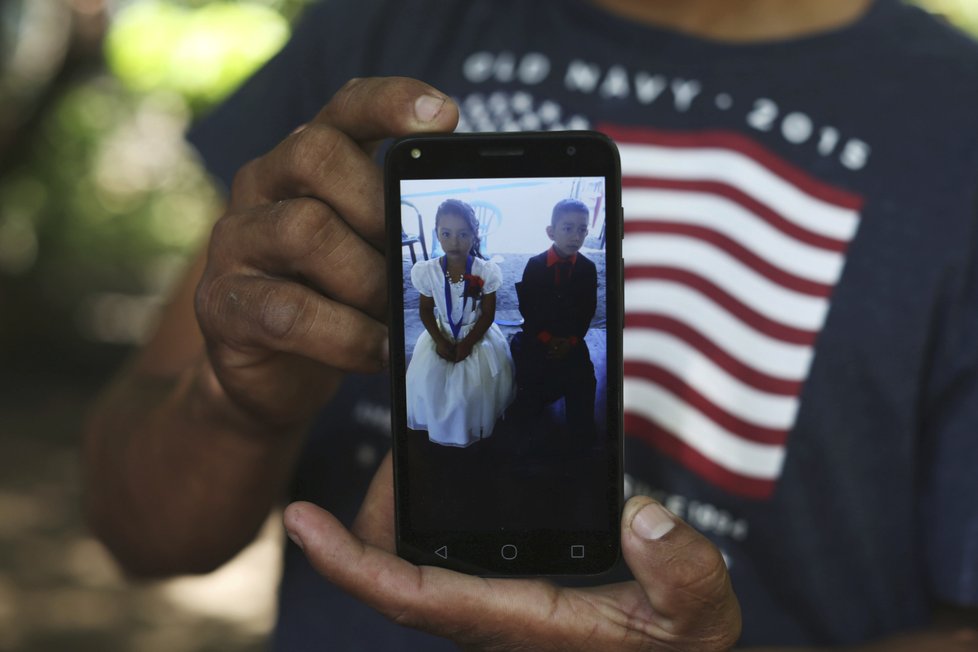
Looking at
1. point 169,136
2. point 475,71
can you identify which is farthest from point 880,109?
point 169,136

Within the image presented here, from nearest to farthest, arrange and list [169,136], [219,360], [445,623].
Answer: [445,623] < [219,360] < [169,136]

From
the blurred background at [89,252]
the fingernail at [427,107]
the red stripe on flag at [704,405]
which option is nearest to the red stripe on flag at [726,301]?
the red stripe on flag at [704,405]

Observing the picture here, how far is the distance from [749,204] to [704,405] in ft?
0.83

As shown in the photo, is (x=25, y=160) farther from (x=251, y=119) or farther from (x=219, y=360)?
(x=219, y=360)

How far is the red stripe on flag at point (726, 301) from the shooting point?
1.31 meters

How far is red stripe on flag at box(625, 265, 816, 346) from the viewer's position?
1307 millimetres

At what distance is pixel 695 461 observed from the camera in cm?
134

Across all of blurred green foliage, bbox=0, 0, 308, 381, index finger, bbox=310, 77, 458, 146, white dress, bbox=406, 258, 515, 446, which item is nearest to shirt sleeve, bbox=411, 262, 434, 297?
white dress, bbox=406, 258, 515, 446

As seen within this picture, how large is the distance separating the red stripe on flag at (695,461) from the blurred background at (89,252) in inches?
107

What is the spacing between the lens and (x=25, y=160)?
5.84 meters

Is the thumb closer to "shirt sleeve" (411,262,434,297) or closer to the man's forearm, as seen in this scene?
"shirt sleeve" (411,262,434,297)

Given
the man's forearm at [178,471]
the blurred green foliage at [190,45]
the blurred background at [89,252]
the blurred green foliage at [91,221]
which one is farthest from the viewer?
the blurred green foliage at [91,221]

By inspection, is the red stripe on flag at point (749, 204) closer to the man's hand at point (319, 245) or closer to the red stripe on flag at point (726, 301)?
the red stripe on flag at point (726, 301)

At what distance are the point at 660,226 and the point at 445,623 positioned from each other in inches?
23.8
